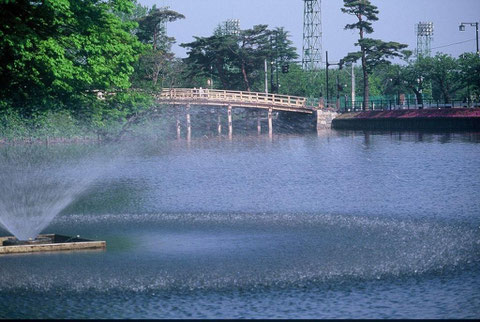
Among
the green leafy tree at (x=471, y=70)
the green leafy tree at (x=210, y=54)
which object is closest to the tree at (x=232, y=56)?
the green leafy tree at (x=210, y=54)

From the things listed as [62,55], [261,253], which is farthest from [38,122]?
[261,253]

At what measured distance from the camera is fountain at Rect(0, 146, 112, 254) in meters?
19.2

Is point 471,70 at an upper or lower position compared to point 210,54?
lower

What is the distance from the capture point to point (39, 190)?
35.0 meters

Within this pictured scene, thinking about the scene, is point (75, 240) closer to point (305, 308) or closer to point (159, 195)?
point (305, 308)

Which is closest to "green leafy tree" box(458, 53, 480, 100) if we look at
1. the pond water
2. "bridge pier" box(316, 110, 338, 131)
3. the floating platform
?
"bridge pier" box(316, 110, 338, 131)

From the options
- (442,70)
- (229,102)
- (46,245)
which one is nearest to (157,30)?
(229,102)

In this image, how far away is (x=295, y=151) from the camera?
6362cm

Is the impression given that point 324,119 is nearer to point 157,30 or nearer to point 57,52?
point 157,30

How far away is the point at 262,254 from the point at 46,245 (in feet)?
16.3

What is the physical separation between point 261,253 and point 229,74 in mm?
108088

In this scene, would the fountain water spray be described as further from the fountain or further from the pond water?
the pond water

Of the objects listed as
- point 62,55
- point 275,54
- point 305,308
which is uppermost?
point 275,54

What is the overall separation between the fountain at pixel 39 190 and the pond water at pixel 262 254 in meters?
0.46
